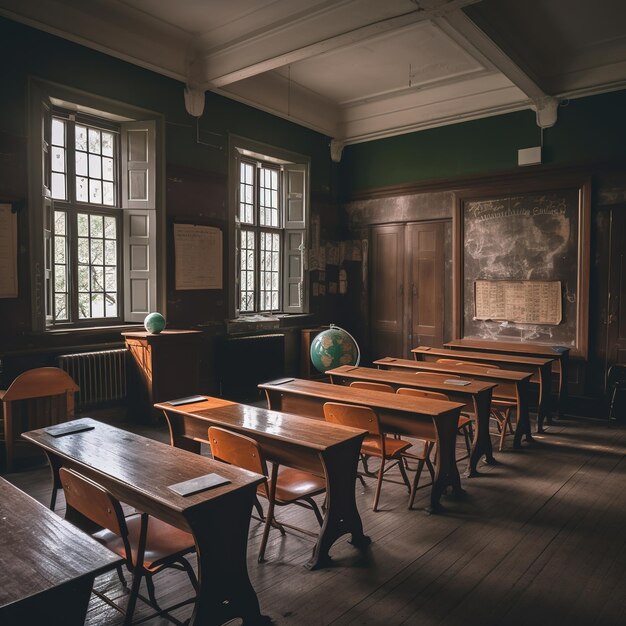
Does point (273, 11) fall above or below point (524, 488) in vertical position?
above

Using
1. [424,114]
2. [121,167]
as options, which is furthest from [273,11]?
[424,114]

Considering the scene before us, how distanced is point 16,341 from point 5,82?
243 centimetres

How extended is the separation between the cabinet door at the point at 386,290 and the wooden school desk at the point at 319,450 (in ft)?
17.3

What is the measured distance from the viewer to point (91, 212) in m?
5.99

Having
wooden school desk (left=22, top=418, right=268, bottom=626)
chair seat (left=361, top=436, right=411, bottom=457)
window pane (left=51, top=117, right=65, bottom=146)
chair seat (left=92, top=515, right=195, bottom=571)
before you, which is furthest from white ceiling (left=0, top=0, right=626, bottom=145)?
chair seat (left=92, top=515, right=195, bottom=571)

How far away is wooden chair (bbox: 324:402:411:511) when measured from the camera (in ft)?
11.7

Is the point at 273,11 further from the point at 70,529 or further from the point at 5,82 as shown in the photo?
the point at 70,529

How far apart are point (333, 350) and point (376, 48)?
12.7ft

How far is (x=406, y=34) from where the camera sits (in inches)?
244

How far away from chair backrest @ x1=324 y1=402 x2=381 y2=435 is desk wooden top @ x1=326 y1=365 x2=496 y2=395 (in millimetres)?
1018

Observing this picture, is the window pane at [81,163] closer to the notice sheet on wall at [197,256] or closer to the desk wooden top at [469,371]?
the notice sheet on wall at [197,256]

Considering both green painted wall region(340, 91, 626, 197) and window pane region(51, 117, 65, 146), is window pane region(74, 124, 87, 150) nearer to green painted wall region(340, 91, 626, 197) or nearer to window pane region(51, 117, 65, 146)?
window pane region(51, 117, 65, 146)

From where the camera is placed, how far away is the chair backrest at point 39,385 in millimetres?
4527

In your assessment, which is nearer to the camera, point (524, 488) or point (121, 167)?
point (524, 488)
